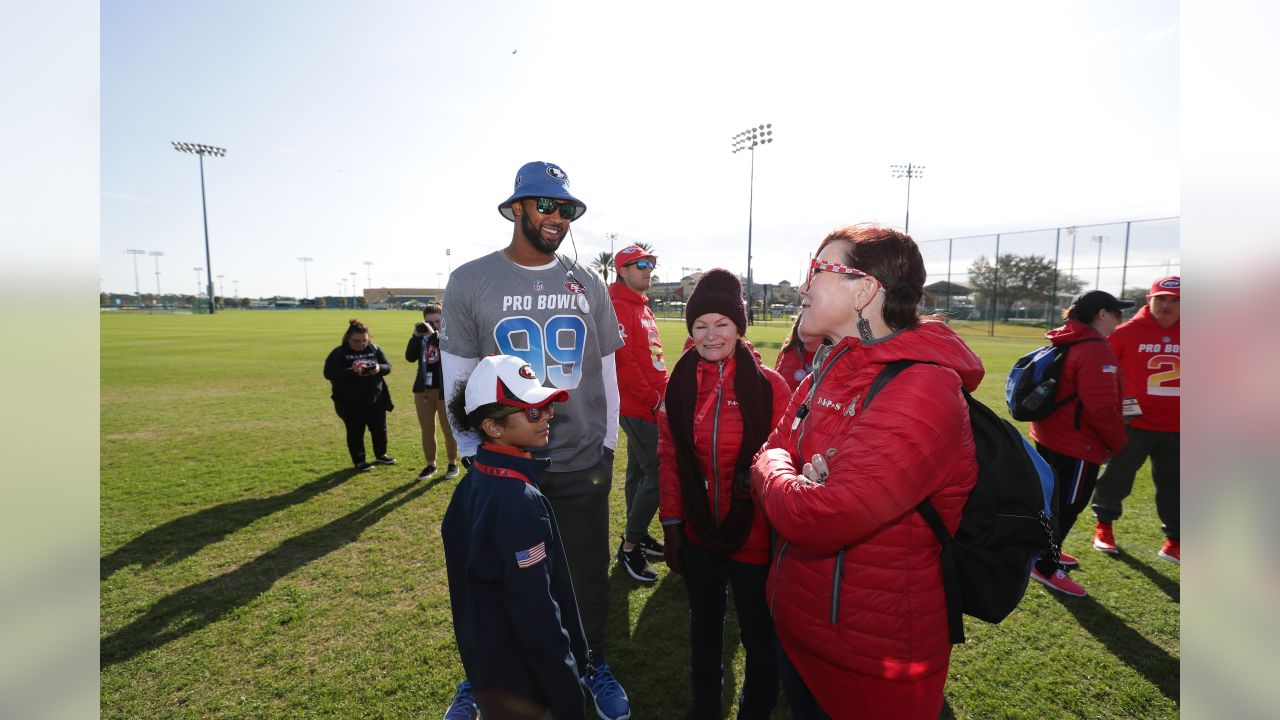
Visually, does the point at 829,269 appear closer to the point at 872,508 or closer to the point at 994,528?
the point at 872,508

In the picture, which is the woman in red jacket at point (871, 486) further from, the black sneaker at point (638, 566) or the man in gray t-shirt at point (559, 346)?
the black sneaker at point (638, 566)

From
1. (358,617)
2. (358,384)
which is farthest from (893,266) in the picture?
(358,384)

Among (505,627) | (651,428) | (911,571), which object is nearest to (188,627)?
(505,627)

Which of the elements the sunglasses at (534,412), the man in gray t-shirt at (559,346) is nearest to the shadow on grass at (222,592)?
the man in gray t-shirt at (559,346)

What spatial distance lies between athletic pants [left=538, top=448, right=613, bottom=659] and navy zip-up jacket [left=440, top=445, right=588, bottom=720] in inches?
25.2

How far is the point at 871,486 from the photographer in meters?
1.56

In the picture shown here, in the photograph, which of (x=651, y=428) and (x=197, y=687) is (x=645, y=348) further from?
(x=197, y=687)

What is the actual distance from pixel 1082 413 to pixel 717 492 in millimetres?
3258

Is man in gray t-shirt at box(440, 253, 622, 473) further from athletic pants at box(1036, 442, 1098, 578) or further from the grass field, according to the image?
athletic pants at box(1036, 442, 1098, 578)

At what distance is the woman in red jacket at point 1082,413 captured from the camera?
158 inches

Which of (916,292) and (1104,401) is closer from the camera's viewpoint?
(916,292)

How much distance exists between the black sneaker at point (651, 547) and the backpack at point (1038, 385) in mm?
3245

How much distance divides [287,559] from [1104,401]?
7002 millimetres
